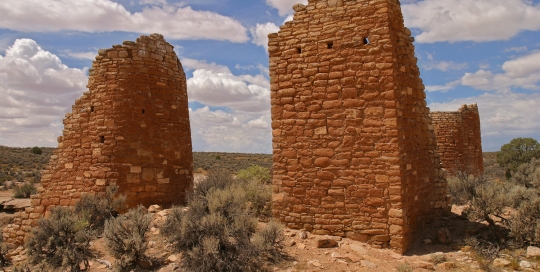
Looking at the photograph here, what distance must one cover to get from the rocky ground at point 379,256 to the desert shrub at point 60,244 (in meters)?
0.29

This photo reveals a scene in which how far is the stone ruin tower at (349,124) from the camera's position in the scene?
671cm

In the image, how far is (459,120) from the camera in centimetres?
1563

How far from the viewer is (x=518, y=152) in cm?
2244

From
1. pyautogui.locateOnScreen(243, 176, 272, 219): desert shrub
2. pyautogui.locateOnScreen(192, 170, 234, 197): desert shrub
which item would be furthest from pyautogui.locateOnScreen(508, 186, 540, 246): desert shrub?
pyautogui.locateOnScreen(192, 170, 234, 197): desert shrub

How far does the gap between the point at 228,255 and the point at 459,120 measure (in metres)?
13.0

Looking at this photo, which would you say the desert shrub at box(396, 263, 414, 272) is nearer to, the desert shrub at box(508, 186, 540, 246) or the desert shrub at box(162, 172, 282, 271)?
the desert shrub at box(162, 172, 282, 271)

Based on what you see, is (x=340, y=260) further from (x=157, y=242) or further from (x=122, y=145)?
(x=122, y=145)

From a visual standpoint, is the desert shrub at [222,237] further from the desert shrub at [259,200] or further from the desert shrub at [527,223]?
the desert shrub at [527,223]

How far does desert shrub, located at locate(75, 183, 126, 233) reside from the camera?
841 centimetres

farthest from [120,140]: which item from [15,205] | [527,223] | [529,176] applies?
[529,176]

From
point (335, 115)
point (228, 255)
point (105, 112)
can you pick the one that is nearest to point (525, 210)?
point (335, 115)

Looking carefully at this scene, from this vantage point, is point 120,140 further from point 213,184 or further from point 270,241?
point 270,241

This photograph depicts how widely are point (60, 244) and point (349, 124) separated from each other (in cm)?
568

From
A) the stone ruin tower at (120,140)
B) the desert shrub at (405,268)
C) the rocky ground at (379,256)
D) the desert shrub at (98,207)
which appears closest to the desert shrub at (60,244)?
the rocky ground at (379,256)
